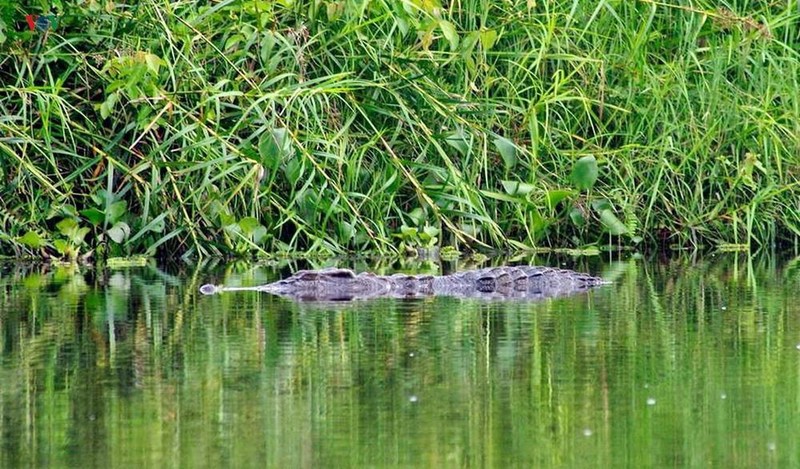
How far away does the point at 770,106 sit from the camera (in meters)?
13.2

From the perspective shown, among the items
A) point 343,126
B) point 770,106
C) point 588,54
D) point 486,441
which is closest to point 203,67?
point 343,126

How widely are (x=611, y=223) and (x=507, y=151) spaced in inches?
37.1

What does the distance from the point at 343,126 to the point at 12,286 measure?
10.2 feet

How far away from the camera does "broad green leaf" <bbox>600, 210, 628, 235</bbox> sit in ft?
41.4

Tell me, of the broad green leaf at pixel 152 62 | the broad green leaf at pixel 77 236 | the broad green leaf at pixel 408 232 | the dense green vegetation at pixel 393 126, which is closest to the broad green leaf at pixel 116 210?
the dense green vegetation at pixel 393 126

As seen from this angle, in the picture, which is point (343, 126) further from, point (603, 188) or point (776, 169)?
point (776, 169)

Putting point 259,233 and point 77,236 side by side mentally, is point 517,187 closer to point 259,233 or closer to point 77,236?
point 259,233

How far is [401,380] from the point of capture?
6320 millimetres

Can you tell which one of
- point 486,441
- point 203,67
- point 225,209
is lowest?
point 486,441

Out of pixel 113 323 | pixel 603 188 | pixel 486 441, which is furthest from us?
pixel 603 188

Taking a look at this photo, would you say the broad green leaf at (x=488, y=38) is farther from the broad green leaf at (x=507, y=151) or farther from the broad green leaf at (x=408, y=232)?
the broad green leaf at (x=408, y=232)

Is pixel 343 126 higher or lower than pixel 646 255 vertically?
higher

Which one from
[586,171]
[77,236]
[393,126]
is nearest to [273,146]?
[393,126]

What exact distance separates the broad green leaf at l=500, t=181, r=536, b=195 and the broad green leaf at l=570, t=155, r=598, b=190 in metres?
0.34
